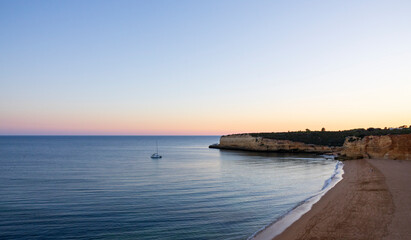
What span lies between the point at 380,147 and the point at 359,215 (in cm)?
4382

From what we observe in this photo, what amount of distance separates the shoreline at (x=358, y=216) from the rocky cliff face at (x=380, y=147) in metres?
29.2

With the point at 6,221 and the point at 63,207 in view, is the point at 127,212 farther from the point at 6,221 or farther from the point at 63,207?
the point at 6,221

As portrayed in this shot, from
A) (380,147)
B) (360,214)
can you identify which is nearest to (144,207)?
(360,214)

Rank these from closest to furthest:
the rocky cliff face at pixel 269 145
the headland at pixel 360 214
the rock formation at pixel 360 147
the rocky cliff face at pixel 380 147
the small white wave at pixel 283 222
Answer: the headland at pixel 360 214, the small white wave at pixel 283 222, the rocky cliff face at pixel 380 147, the rock formation at pixel 360 147, the rocky cliff face at pixel 269 145

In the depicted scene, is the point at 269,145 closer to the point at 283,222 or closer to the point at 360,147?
the point at 360,147

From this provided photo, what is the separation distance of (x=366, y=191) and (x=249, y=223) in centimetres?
1245

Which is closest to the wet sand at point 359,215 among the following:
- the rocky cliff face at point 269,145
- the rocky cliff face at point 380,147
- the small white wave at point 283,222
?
the small white wave at point 283,222

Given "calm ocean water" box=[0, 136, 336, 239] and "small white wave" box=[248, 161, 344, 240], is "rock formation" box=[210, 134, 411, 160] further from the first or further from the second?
"small white wave" box=[248, 161, 344, 240]

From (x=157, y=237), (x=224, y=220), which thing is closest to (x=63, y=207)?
(x=157, y=237)

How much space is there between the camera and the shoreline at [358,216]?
43.1 feet

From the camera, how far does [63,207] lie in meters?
19.5

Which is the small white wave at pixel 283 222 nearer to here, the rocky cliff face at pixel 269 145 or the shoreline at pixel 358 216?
the shoreline at pixel 358 216

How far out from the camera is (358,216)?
15938mm

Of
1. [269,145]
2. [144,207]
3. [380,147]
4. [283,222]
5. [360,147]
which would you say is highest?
[380,147]
